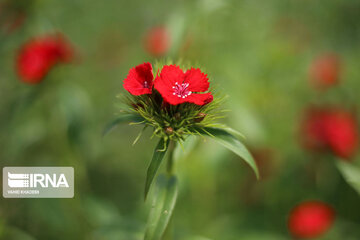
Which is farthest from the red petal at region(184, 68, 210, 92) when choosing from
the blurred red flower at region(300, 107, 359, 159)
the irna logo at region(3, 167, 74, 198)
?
the blurred red flower at region(300, 107, 359, 159)

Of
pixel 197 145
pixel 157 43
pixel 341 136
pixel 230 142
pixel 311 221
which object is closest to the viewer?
pixel 230 142

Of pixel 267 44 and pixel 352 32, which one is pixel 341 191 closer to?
pixel 267 44

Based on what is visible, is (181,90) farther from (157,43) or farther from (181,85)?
(157,43)

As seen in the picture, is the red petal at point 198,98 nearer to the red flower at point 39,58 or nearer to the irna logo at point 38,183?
the irna logo at point 38,183

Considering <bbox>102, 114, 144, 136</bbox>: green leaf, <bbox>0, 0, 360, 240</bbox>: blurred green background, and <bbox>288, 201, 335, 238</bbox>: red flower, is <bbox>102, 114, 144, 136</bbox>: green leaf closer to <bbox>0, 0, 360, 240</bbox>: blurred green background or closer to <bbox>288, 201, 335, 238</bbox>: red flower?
<bbox>0, 0, 360, 240</bbox>: blurred green background

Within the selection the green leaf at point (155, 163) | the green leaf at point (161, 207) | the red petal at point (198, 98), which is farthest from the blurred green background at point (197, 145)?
the red petal at point (198, 98)

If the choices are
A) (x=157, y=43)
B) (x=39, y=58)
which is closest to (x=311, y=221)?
(x=157, y=43)
